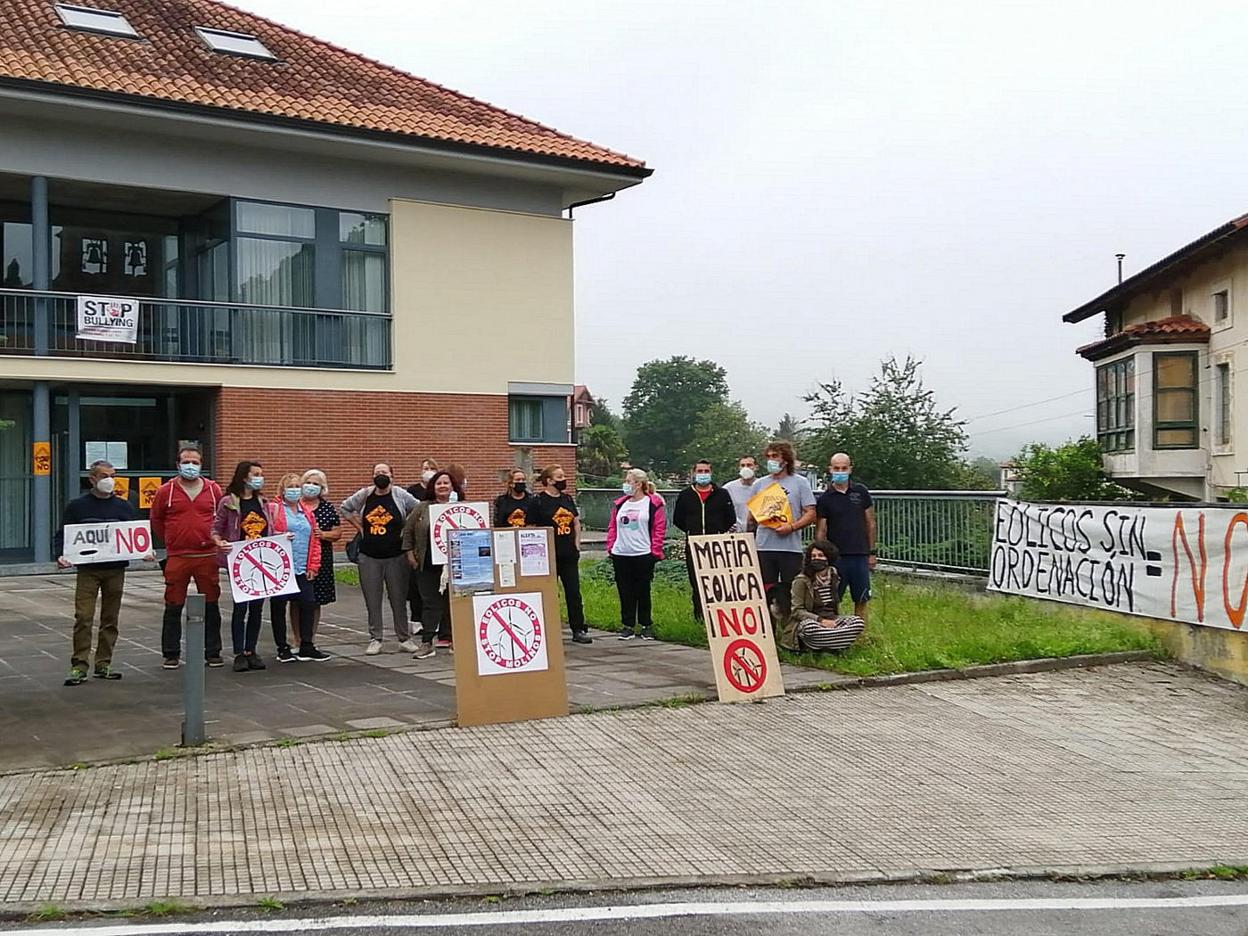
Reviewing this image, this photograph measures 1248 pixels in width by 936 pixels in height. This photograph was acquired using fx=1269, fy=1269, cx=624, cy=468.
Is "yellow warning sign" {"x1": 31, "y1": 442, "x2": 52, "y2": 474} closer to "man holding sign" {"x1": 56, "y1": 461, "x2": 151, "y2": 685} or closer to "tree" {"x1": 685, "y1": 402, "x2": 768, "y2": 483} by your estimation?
"man holding sign" {"x1": 56, "y1": 461, "x2": 151, "y2": 685}

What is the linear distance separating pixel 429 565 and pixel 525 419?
1440 cm

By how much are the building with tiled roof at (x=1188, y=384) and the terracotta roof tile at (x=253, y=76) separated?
16.4m

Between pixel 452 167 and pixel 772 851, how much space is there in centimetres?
2033

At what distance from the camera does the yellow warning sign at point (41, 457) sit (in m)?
21.2

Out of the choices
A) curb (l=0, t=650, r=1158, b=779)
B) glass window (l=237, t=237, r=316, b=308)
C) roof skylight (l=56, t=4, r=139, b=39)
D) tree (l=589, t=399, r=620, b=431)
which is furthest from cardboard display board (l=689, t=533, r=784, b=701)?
tree (l=589, t=399, r=620, b=431)

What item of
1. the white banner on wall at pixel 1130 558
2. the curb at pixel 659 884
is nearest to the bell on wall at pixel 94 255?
the white banner on wall at pixel 1130 558

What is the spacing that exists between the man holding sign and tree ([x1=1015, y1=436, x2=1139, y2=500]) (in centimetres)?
2616

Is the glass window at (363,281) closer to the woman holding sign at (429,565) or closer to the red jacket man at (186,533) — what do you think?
the woman holding sign at (429,565)

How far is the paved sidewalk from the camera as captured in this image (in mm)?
5918

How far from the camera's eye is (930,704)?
10070 mm

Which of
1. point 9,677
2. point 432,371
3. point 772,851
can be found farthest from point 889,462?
point 772,851

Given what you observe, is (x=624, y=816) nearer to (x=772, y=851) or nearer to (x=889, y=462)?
(x=772, y=851)

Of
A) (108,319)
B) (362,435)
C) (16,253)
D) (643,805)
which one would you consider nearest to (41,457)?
(108,319)

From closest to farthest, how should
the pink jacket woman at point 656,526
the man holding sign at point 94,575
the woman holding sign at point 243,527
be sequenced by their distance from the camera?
the man holding sign at point 94,575
the woman holding sign at point 243,527
the pink jacket woman at point 656,526
